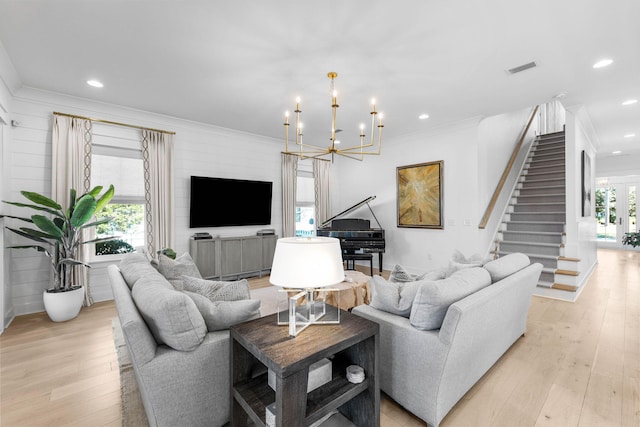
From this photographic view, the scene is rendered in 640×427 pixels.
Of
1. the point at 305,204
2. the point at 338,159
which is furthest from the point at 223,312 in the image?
the point at 338,159

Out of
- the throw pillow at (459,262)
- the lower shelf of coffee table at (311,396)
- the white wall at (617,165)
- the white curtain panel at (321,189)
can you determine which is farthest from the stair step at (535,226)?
the lower shelf of coffee table at (311,396)

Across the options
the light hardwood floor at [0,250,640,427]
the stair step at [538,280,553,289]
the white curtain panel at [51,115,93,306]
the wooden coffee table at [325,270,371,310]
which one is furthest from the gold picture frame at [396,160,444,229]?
the white curtain panel at [51,115,93,306]

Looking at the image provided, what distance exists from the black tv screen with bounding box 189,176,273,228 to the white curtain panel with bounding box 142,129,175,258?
381mm

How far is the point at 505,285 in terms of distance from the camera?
7.00 feet

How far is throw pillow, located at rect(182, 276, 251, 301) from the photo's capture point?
6.91 feet

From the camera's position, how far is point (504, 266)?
2502 millimetres

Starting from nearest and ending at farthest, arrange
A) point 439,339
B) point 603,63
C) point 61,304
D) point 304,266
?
point 304,266 < point 439,339 < point 603,63 < point 61,304

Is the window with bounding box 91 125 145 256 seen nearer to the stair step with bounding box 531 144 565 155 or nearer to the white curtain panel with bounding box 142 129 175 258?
the white curtain panel with bounding box 142 129 175 258

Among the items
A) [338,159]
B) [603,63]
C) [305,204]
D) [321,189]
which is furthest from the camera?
[338,159]

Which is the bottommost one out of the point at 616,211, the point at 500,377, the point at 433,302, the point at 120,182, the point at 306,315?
the point at 500,377

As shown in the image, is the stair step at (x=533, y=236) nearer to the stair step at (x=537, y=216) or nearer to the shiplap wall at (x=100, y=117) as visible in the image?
the stair step at (x=537, y=216)

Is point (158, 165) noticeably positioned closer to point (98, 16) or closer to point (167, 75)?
point (167, 75)

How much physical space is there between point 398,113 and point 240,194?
317 cm

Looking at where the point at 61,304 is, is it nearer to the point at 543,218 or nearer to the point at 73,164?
the point at 73,164
